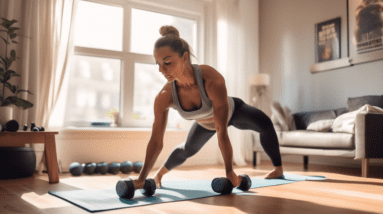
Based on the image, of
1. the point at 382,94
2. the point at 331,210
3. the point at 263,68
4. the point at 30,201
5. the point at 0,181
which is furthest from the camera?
the point at 263,68

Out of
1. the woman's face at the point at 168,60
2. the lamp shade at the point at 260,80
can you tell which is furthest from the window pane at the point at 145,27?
the woman's face at the point at 168,60

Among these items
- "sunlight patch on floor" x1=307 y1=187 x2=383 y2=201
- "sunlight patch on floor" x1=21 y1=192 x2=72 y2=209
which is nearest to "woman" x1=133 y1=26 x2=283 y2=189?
"sunlight patch on floor" x1=21 y1=192 x2=72 y2=209

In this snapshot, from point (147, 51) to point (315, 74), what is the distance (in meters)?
2.26

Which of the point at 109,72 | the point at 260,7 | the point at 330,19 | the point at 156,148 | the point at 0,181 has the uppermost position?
the point at 260,7

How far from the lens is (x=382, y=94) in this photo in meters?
3.53

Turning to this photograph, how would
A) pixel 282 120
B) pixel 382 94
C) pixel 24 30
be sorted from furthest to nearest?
pixel 282 120 < pixel 382 94 < pixel 24 30

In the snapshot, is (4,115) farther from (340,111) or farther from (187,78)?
(340,111)

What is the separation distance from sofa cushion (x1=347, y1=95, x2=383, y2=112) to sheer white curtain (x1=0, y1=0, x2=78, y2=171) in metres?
3.03

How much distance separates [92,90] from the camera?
12.6 ft

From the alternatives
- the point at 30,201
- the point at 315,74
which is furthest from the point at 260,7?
the point at 30,201

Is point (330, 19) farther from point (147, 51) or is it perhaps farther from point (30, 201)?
point (30, 201)

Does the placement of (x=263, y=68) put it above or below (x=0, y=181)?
above

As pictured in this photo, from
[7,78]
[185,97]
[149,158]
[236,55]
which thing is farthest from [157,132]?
[236,55]

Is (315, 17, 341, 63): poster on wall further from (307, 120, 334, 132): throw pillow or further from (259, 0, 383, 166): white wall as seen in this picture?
(307, 120, 334, 132): throw pillow
